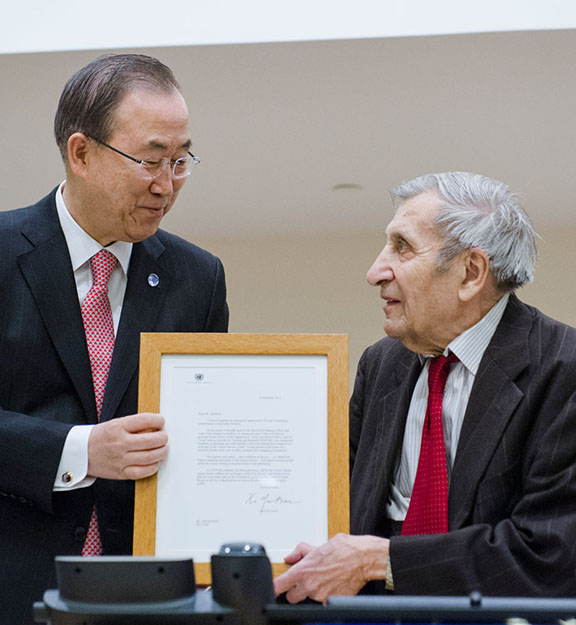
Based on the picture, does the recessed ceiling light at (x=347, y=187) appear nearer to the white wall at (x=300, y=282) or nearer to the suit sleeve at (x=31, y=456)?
the white wall at (x=300, y=282)

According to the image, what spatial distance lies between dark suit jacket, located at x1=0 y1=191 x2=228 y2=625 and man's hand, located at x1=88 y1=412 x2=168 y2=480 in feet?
0.29

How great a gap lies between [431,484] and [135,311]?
0.79m

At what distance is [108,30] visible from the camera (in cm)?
438

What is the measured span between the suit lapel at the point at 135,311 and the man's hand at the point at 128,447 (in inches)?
5.5

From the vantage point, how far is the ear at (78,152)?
1996 mm

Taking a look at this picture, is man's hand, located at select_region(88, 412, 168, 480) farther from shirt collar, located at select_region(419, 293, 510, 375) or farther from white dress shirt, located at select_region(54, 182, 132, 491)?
shirt collar, located at select_region(419, 293, 510, 375)

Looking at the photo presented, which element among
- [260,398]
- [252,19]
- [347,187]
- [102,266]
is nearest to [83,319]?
[102,266]

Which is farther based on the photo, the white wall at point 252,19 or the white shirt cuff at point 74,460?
the white wall at point 252,19

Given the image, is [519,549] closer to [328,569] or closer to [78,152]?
[328,569]

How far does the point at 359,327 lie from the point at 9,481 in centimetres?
605

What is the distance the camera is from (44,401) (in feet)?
6.24

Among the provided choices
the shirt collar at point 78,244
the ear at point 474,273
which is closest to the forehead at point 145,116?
the shirt collar at point 78,244

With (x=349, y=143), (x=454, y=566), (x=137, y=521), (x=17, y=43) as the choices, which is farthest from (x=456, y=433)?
(x=349, y=143)
